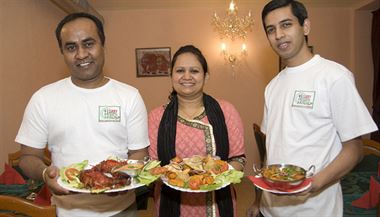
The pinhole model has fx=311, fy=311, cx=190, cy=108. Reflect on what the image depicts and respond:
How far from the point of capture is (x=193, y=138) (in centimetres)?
173

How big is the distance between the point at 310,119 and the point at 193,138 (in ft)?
2.11

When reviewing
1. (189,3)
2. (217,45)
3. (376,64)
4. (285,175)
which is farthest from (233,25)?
Answer: (285,175)

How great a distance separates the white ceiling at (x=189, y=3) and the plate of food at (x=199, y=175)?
3442mm

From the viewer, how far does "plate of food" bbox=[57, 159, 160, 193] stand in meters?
1.27

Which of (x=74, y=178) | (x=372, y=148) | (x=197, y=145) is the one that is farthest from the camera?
(x=372, y=148)

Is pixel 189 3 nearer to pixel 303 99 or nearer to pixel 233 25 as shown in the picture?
pixel 233 25

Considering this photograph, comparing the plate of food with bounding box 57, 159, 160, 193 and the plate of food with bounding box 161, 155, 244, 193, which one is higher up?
the plate of food with bounding box 57, 159, 160, 193

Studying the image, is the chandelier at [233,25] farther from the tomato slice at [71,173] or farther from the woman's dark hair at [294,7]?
the tomato slice at [71,173]

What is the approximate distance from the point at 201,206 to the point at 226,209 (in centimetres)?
14

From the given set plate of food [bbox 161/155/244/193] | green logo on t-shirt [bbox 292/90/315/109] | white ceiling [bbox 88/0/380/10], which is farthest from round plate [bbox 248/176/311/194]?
white ceiling [bbox 88/0/380/10]

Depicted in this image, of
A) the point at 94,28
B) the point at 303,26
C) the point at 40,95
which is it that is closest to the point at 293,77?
the point at 303,26

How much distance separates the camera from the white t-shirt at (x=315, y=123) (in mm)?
1274

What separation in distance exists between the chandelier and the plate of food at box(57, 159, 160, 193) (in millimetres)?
→ 3517

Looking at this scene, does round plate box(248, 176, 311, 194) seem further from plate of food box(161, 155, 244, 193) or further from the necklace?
the necklace
